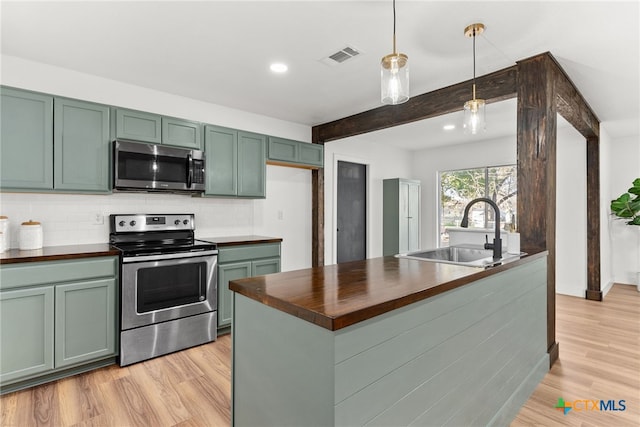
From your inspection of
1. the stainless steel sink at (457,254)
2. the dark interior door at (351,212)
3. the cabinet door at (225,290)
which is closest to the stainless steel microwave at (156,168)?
the cabinet door at (225,290)

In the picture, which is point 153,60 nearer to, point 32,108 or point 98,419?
point 32,108

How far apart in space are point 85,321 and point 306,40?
2719 millimetres

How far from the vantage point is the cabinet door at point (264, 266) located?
354cm

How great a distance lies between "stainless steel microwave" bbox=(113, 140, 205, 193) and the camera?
9.46 feet

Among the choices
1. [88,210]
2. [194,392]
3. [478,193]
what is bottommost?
[194,392]

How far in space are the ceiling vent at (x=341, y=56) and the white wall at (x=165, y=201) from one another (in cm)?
170

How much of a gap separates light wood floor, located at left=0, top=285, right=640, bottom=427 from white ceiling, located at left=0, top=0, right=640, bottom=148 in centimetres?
253

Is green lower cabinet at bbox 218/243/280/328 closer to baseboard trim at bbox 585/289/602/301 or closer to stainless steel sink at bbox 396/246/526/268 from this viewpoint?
stainless steel sink at bbox 396/246/526/268

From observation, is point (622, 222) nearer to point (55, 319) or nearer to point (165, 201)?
point (165, 201)

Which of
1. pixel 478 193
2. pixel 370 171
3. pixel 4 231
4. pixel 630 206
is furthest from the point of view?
pixel 478 193

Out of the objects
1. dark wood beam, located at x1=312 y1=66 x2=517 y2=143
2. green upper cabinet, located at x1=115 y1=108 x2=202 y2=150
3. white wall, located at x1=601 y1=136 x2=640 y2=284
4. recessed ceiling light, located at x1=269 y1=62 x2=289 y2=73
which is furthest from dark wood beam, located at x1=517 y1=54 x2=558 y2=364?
white wall, located at x1=601 y1=136 x2=640 y2=284

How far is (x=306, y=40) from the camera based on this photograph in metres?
2.43

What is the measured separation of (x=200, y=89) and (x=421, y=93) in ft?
7.64

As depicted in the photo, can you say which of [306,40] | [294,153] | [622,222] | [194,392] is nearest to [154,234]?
[194,392]
